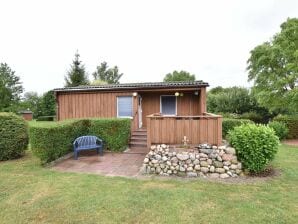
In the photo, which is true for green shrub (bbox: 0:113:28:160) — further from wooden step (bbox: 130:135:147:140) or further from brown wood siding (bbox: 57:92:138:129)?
wooden step (bbox: 130:135:147:140)

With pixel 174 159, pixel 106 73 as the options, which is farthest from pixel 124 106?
pixel 106 73

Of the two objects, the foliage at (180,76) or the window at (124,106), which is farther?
the foliage at (180,76)

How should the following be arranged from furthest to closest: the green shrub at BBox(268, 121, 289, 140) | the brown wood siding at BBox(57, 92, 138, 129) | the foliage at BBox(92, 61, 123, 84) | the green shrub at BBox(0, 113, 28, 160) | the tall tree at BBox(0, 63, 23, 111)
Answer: the foliage at BBox(92, 61, 123, 84)
the tall tree at BBox(0, 63, 23, 111)
the green shrub at BBox(268, 121, 289, 140)
the brown wood siding at BBox(57, 92, 138, 129)
the green shrub at BBox(0, 113, 28, 160)

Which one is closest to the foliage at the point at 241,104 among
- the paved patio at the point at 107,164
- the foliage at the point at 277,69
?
the foliage at the point at 277,69

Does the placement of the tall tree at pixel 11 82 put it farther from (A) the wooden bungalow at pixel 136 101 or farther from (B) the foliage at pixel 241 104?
(B) the foliage at pixel 241 104

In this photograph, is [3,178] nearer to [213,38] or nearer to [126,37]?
[213,38]

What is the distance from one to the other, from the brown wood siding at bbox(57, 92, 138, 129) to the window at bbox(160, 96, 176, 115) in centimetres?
186

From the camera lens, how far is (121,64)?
46.6 meters

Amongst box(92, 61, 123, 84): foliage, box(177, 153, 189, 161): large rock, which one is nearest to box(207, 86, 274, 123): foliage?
box(177, 153, 189, 161): large rock

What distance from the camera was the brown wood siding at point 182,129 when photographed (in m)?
6.75

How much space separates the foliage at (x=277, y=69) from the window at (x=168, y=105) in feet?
29.5

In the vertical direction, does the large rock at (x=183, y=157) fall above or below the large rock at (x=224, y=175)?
above

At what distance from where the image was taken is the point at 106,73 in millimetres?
45188

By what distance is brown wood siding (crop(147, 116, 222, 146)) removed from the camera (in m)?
6.75
